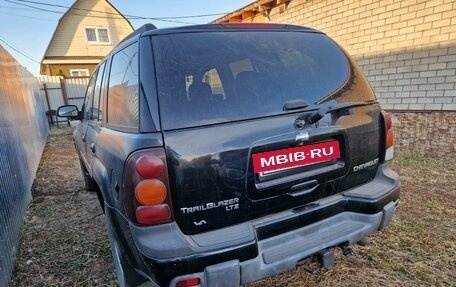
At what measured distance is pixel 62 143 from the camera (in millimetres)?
9484

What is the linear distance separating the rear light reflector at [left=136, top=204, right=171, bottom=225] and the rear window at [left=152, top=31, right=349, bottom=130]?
42 cm

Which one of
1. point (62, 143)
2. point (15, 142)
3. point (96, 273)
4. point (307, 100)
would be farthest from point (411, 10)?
point (62, 143)

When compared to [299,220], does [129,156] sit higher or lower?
higher

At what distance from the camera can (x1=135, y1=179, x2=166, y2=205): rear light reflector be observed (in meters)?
1.41

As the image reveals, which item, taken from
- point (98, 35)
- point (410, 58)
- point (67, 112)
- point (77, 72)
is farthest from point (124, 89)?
point (98, 35)

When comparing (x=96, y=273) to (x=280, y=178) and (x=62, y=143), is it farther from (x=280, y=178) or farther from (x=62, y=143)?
(x=62, y=143)

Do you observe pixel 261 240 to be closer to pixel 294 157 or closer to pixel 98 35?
pixel 294 157

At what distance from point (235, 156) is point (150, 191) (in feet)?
1.54

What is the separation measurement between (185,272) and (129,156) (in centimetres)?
64

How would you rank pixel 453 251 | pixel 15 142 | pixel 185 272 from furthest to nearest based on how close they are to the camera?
pixel 15 142 → pixel 453 251 → pixel 185 272

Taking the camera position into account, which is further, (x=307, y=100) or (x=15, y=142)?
(x=15, y=142)

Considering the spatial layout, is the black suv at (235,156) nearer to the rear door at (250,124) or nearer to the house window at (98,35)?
the rear door at (250,124)

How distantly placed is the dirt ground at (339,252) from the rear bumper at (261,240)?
32cm

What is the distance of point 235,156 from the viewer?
4.94 feet
